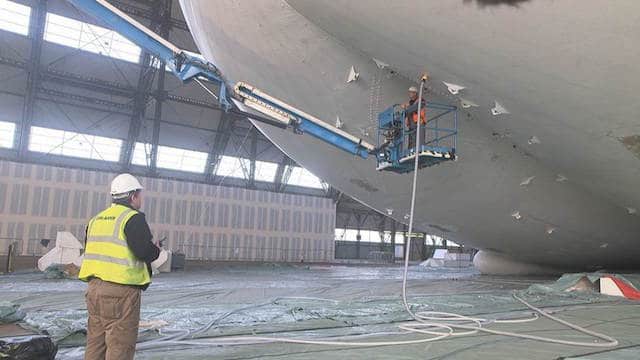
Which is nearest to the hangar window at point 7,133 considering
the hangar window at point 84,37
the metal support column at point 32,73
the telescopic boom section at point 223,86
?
the metal support column at point 32,73

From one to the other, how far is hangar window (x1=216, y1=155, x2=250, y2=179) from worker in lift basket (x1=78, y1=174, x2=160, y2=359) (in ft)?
81.4

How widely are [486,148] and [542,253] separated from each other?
5645 millimetres

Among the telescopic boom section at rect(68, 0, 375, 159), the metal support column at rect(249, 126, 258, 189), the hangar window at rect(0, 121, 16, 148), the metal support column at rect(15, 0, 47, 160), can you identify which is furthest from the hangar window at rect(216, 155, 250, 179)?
the telescopic boom section at rect(68, 0, 375, 159)

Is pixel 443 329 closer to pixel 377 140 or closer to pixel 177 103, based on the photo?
pixel 377 140

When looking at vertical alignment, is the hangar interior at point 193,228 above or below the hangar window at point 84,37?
below

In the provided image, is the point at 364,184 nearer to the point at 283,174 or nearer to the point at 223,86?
the point at 223,86

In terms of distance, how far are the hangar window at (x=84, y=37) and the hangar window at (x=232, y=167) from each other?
26.6 feet

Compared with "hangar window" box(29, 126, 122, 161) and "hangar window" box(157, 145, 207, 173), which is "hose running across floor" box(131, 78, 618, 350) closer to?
"hangar window" box(29, 126, 122, 161)

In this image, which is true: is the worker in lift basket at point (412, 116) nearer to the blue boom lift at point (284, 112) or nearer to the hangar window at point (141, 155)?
the blue boom lift at point (284, 112)

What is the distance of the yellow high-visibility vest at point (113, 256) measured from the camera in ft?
10.2

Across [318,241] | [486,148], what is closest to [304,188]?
[318,241]

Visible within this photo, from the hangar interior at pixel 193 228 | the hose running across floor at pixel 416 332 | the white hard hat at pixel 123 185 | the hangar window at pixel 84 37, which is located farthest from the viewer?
the hangar window at pixel 84 37

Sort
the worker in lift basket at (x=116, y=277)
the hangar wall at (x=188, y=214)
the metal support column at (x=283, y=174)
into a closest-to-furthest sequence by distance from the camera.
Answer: the worker in lift basket at (x=116, y=277), the hangar wall at (x=188, y=214), the metal support column at (x=283, y=174)

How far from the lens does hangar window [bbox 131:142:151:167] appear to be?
2562cm
